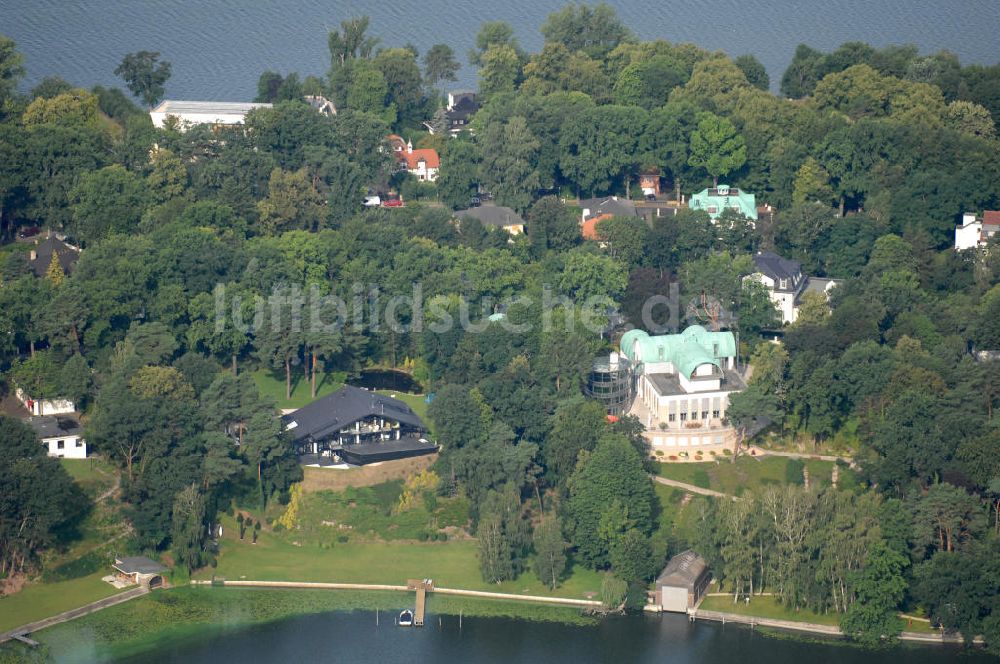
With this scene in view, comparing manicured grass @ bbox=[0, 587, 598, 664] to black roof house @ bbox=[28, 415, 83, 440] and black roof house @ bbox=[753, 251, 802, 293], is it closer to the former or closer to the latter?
black roof house @ bbox=[28, 415, 83, 440]

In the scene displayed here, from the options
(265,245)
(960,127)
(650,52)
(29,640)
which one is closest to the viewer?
(29,640)

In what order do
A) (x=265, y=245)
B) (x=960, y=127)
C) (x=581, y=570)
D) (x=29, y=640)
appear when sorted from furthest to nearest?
(x=960, y=127), (x=265, y=245), (x=581, y=570), (x=29, y=640)

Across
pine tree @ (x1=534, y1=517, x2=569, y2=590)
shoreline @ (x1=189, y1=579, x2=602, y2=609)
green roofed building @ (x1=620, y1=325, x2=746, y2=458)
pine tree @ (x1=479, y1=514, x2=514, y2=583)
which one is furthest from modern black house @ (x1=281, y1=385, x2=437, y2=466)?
green roofed building @ (x1=620, y1=325, x2=746, y2=458)

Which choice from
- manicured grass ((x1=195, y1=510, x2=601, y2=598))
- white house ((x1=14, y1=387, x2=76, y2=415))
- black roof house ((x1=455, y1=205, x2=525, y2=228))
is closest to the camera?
manicured grass ((x1=195, y1=510, x2=601, y2=598))

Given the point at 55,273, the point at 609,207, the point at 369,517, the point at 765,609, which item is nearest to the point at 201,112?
the point at 55,273

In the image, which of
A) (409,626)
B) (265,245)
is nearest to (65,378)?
(265,245)

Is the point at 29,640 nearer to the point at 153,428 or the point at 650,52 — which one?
the point at 153,428

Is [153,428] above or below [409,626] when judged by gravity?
above

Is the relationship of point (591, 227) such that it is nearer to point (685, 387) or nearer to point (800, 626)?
point (685, 387)
